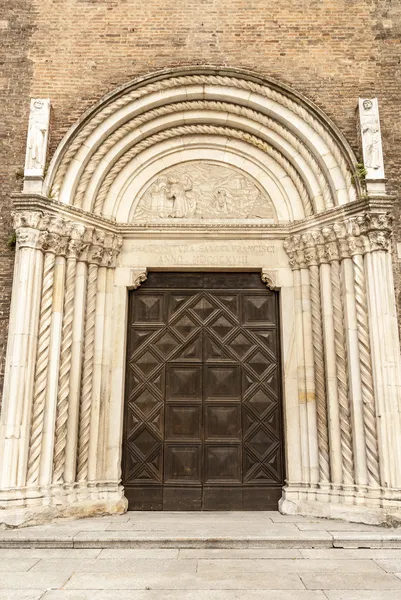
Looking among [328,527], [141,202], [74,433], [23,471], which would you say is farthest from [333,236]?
[23,471]

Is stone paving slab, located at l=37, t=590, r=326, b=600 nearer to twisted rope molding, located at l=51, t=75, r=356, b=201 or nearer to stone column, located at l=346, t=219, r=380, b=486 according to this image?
stone column, located at l=346, t=219, r=380, b=486

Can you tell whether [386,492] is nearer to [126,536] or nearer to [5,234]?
[126,536]

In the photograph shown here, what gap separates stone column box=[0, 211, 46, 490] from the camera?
6.06m

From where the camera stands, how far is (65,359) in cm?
670

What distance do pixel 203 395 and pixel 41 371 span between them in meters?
2.31

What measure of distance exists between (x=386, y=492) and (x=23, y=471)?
438cm

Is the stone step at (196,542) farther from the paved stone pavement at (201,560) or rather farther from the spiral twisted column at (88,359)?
the spiral twisted column at (88,359)

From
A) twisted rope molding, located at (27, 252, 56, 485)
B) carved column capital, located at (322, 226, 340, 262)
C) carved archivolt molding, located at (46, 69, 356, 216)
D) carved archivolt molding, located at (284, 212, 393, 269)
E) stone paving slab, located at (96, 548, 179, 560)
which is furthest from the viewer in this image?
carved archivolt molding, located at (46, 69, 356, 216)

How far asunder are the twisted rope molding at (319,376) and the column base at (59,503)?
2.73 meters

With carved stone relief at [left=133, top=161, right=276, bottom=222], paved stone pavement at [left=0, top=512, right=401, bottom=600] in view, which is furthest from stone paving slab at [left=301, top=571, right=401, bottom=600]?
carved stone relief at [left=133, top=161, right=276, bottom=222]

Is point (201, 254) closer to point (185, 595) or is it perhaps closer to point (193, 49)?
point (193, 49)

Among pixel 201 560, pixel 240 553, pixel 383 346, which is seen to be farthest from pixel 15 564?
pixel 383 346

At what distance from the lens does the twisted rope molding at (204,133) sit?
758cm

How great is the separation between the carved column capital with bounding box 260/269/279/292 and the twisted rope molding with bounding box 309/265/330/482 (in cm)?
54
